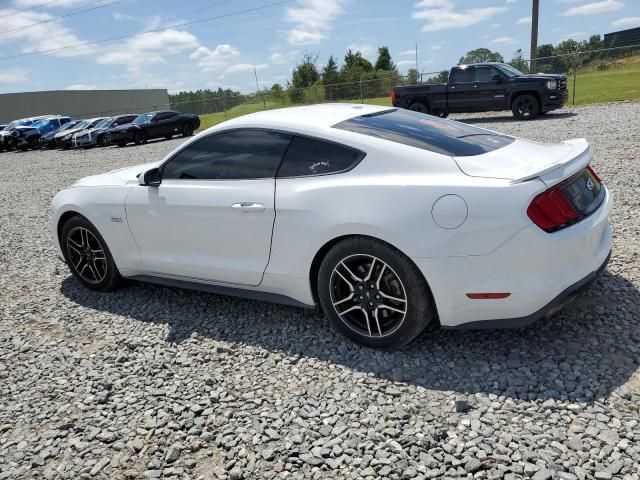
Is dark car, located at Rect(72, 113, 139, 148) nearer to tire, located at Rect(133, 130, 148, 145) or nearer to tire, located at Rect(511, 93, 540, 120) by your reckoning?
tire, located at Rect(133, 130, 148, 145)

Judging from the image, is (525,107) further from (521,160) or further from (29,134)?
(29,134)

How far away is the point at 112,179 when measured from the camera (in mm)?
4672

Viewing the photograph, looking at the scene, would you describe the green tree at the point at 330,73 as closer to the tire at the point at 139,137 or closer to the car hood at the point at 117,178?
the tire at the point at 139,137

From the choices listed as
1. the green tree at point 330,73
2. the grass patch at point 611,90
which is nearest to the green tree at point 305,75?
the green tree at point 330,73

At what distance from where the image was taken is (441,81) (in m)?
27.7

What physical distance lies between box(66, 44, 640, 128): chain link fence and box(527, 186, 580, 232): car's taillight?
18.3 m

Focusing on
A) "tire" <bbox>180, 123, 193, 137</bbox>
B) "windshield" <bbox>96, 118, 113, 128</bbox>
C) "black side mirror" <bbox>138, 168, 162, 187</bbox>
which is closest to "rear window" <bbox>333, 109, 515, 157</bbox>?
"black side mirror" <bbox>138, 168, 162, 187</bbox>

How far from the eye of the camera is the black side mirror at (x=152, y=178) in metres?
4.12

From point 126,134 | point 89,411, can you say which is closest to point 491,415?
point 89,411

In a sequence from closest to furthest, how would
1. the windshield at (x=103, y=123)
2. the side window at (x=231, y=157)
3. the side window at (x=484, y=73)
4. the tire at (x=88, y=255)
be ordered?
1. the side window at (x=231, y=157)
2. the tire at (x=88, y=255)
3. the side window at (x=484, y=73)
4. the windshield at (x=103, y=123)

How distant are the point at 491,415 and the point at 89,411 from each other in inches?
88.4

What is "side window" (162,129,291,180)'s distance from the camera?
12.0ft

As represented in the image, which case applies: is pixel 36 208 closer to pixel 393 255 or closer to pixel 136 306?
pixel 136 306

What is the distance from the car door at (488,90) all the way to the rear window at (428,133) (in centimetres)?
1398
